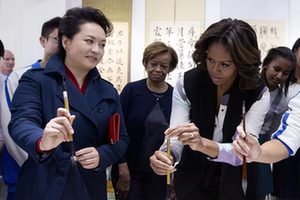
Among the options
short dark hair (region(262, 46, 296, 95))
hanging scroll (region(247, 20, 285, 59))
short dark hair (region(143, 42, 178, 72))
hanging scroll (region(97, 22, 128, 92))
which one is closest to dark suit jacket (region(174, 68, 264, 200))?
short dark hair (region(262, 46, 296, 95))

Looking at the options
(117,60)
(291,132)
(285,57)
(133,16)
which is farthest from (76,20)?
(133,16)

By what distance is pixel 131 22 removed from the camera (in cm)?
362


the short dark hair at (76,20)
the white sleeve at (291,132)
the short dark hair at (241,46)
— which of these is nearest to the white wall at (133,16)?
the short dark hair at (76,20)

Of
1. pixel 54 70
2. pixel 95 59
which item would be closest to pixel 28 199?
pixel 54 70

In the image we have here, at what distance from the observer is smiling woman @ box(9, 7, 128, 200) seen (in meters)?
1.29

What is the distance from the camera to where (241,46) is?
1.42m

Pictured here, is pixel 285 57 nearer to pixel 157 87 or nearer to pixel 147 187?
pixel 157 87

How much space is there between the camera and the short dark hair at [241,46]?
141 cm

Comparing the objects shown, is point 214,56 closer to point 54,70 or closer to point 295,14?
point 54,70

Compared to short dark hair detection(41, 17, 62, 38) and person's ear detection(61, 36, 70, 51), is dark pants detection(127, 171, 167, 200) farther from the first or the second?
person's ear detection(61, 36, 70, 51)

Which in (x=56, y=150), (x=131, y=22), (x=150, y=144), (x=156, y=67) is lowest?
(x=150, y=144)

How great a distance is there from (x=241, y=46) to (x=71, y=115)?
65 centimetres

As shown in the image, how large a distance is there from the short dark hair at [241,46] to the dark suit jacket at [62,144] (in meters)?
0.48

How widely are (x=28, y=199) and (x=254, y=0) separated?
2.95 meters
